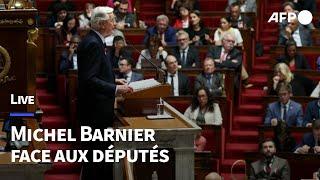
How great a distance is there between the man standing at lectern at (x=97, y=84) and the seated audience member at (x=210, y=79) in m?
3.25

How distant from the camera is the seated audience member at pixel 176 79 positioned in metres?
7.29

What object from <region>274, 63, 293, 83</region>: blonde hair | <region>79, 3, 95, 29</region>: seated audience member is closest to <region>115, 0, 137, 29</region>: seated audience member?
<region>79, 3, 95, 29</region>: seated audience member

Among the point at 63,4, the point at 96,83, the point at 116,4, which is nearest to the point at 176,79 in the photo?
the point at 116,4

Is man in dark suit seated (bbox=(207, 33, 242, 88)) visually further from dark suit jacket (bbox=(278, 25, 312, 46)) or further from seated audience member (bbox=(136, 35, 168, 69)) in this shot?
dark suit jacket (bbox=(278, 25, 312, 46))

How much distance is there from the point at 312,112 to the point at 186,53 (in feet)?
5.17

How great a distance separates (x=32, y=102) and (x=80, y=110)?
34cm

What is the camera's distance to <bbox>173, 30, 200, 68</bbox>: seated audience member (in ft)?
25.8

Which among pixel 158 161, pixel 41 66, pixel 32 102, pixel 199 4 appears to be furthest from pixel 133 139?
pixel 199 4

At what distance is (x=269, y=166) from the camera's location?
20.0 ft

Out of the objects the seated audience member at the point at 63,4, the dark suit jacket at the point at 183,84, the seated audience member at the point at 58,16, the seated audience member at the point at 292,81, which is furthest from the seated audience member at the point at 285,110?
the seated audience member at the point at 63,4

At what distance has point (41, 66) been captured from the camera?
8391 mm

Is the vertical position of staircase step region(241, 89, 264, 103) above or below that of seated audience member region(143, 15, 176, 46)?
below

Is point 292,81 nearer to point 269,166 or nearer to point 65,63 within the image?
point 269,166

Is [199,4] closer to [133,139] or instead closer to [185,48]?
[185,48]
